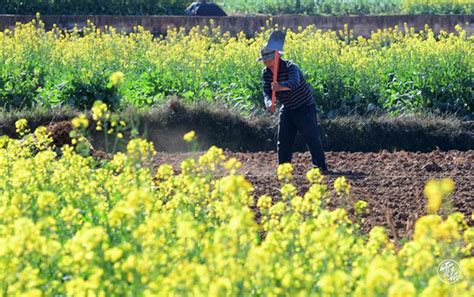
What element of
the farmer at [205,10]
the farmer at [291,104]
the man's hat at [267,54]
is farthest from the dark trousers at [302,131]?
the farmer at [205,10]

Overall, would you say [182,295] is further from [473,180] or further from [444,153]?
[444,153]

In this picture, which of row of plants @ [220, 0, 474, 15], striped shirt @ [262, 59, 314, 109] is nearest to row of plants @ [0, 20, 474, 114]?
striped shirt @ [262, 59, 314, 109]

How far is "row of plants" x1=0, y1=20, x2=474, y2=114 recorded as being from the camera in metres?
13.3

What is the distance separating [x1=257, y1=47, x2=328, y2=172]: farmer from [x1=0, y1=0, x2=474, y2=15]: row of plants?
13.6 metres

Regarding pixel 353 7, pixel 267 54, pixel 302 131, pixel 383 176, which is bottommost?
pixel 353 7

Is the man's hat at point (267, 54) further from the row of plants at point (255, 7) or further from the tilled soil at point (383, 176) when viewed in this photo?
the row of plants at point (255, 7)

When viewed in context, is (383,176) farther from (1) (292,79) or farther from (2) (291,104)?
(1) (292,79)

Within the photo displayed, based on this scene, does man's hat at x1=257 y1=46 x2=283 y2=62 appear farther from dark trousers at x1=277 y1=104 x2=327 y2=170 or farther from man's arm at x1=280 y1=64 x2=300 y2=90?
dark trousers at x1=277 y1=104 x2=327 y2=170

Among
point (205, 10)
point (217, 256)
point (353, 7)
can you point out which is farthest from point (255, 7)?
point (217, 256)

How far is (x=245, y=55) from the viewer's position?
45.8ft

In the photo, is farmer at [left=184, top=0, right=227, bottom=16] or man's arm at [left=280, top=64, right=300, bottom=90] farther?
farmer at [left=184, top=0, right=227, bottom=16]

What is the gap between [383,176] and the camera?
32.9 ft

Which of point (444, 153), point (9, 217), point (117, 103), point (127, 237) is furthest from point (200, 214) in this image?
point (117, 103)

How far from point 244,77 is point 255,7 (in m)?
13.4
